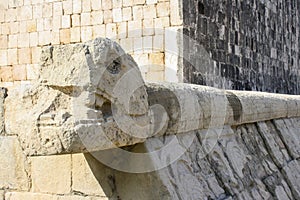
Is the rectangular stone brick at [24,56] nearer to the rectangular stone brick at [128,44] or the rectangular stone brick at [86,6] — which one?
the rectangular stone brick at [86,6]

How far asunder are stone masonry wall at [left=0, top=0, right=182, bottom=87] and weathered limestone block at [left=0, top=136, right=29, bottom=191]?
232 inches

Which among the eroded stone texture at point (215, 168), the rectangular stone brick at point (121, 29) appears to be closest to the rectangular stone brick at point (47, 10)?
the rectangular stone brick at point (121, 29)

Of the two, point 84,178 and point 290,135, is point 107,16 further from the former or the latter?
point 84,178

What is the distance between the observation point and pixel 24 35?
10.2m

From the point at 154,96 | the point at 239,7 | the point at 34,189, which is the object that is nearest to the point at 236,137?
the point at 154,96

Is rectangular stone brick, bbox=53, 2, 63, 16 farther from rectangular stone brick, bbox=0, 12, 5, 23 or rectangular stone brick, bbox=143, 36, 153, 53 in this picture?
rectangular stone brick, bbox=143, 36, 153, 53

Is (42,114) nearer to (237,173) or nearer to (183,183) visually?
(183,183)

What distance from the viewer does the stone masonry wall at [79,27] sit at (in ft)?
28.7

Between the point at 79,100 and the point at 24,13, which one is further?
the point at 24,13

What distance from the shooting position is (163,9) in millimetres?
8648

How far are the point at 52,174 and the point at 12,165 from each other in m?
0.30

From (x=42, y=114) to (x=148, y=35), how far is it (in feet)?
22.4

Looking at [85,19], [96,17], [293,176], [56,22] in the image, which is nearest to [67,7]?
[56,22]

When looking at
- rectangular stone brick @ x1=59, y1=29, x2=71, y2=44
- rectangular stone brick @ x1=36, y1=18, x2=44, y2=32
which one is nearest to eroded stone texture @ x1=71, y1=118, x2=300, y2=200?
rectangular stone brick @ x1=59, y1=29, x2=71, y2=44
